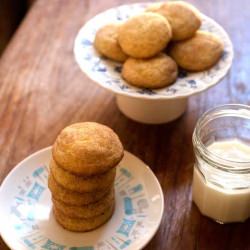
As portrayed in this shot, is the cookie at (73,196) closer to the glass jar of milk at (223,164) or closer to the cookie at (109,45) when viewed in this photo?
the glass jar of milk at (223,164)

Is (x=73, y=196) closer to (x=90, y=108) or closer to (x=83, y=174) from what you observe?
(x=83, y=174)

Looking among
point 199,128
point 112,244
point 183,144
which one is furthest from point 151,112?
point 112,244

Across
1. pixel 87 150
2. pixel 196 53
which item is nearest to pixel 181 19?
pixel 196 53

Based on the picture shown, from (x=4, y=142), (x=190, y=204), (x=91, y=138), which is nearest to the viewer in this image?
(x=91, y=138)

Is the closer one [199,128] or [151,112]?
[199,128]

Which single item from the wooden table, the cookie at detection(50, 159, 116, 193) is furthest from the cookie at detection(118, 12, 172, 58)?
the cookie at detection(50, 159, 116, 193)

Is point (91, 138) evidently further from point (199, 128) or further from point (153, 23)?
point (153, 23)

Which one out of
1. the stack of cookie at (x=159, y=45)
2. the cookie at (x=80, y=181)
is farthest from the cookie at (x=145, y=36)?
the cookie at (x=80, y=181)
